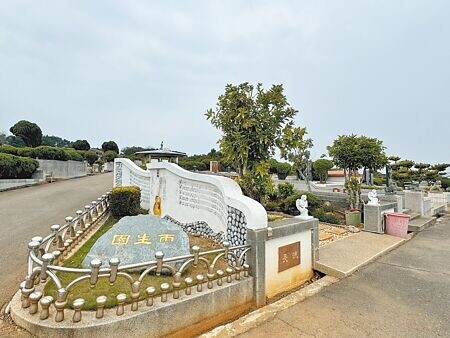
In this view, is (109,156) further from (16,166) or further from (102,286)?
(102,286)

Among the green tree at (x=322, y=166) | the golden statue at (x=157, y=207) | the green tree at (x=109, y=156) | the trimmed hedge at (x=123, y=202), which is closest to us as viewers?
the golden statue at (x=157, y=207)

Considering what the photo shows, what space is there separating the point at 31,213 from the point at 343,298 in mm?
8553

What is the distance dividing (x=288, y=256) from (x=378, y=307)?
1371 millimetres

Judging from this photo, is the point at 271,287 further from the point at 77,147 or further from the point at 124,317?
the point at 77,147

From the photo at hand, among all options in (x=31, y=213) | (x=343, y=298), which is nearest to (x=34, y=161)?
(x=31, y=213)

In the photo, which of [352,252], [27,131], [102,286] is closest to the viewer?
[102,286]

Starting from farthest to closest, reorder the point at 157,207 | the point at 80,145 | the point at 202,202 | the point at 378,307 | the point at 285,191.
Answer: the point at 80,145
the point at 285,191
the point at 157,207
the point at 202,202
the point at 378,307

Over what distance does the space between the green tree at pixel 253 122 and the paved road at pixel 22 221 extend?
13.3ft

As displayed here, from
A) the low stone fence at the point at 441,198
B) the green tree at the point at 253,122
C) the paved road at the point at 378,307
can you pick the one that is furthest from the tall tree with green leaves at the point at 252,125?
the low stone fence at the point at 441,198

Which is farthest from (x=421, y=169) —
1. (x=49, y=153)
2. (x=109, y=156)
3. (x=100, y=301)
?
(x=109, y=156)

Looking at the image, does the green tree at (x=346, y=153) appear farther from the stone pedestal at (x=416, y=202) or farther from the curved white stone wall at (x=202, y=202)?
the curved white stone wall at (x=202, y=202)

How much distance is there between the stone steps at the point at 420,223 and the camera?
8344 millimetres

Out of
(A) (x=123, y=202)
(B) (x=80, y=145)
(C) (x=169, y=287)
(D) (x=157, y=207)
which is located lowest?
(C) (x=169, y=287)

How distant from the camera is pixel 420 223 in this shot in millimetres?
8836
